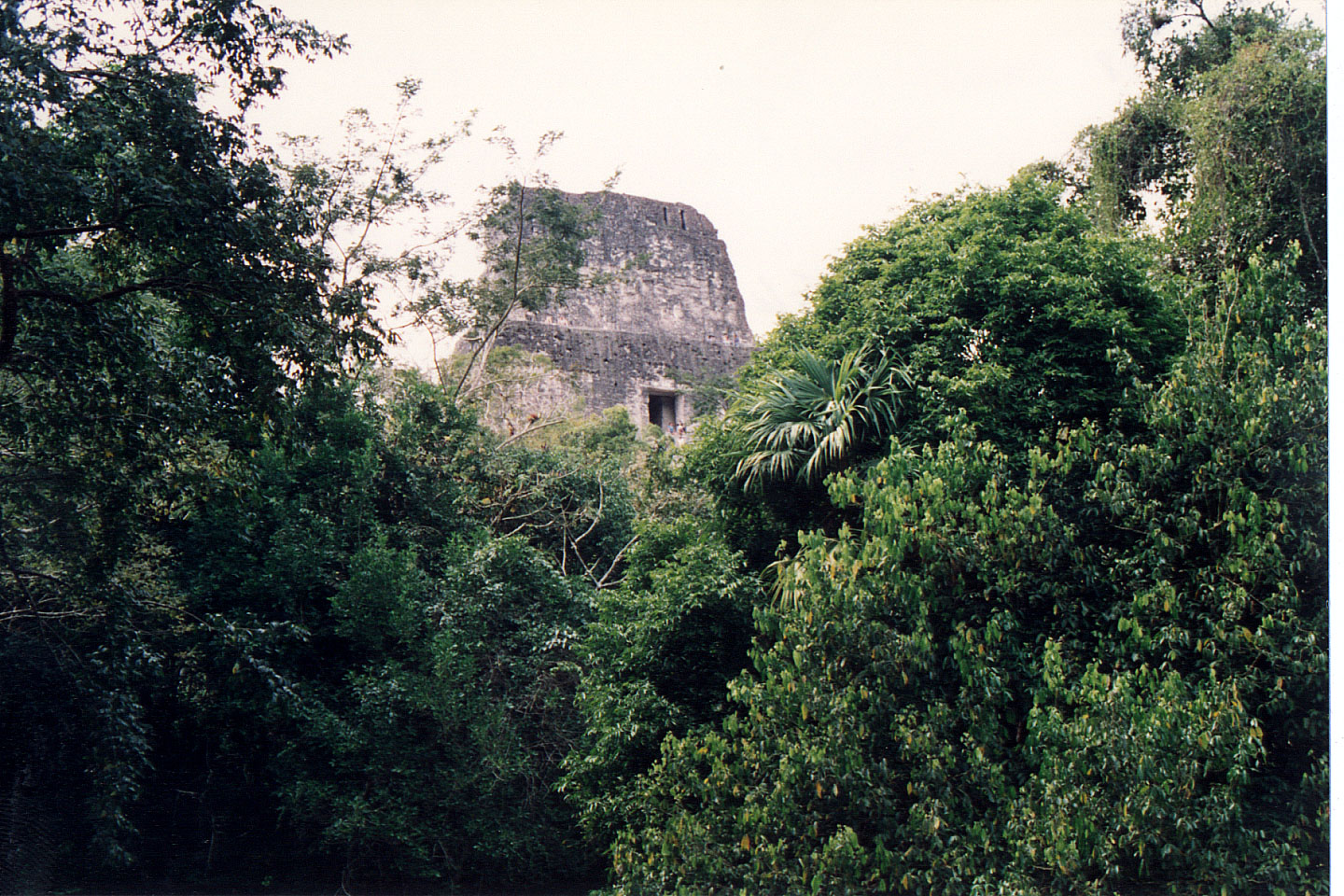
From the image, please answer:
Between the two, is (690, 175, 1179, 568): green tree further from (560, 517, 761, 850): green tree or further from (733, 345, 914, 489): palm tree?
(560, 517, 761, 850): green tree

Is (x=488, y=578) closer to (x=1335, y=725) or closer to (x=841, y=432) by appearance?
(x=841, y=432)

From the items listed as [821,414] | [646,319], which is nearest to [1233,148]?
[821,414]

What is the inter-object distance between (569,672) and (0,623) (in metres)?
4.59

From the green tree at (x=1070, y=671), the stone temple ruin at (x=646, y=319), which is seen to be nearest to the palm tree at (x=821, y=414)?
the green tree at (x=1070, y=671)

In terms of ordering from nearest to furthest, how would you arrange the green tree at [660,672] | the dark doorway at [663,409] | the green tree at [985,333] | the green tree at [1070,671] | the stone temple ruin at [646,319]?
the green tree at [1070,671] → the green tree at [985,333] → the green tree at [660,672] → the stone temple ruin at [646,319] → the dark doorway at [663,409]

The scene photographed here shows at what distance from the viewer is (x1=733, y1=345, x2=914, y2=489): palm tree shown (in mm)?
7117

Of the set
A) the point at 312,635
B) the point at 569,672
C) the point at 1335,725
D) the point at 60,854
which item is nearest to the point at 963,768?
the point at 1335,725

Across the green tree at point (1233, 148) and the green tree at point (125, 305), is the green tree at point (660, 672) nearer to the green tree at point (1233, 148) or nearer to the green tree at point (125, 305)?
the green tree at point (125, 305)

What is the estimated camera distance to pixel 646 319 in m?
18.5

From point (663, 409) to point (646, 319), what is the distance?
1.70 metres

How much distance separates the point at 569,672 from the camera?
31.6 feet

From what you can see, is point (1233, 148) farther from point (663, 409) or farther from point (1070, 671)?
point (663, 409)

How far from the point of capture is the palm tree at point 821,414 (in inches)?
280

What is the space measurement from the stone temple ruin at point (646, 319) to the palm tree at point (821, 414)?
29.3 ft
